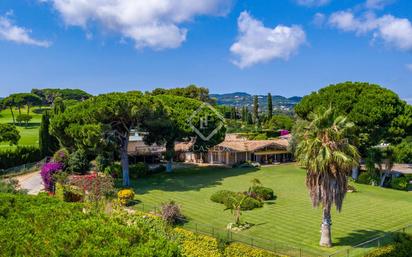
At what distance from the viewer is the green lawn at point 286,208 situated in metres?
27.8

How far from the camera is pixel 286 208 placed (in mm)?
35031

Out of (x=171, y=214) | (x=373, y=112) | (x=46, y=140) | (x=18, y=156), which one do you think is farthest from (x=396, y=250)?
(x=46, y=140)

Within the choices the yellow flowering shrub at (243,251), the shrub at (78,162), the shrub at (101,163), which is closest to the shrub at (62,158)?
the shrub at (78,162)

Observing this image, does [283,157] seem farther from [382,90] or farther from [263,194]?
[263,194]

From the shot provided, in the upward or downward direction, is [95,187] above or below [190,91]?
below

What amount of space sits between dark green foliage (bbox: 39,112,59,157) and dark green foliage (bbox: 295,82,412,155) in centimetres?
3661

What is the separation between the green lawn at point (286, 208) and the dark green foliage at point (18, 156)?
18.7 meters

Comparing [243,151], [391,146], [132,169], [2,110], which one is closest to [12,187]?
[132,169]

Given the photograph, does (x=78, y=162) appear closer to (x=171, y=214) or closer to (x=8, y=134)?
(x=8, y=134)

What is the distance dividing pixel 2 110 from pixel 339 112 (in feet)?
347

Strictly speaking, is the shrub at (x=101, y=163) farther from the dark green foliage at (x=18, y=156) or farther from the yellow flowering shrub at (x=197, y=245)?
the yellow flowering shrub at (x=197, y=245)

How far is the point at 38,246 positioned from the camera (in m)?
16.2

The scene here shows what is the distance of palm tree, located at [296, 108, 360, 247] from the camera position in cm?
2377

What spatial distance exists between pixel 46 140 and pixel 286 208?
123ft
